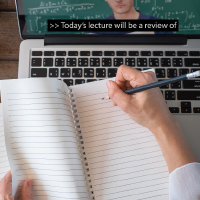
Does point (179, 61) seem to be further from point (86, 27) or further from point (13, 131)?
point (13, 131)

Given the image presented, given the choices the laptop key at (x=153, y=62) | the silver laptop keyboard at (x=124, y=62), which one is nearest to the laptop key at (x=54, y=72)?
the silver laptop keyboard at (x=124, y=62)

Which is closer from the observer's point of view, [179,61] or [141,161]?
[141,161]

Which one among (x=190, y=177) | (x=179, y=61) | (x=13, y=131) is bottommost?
(x=190, y=177)

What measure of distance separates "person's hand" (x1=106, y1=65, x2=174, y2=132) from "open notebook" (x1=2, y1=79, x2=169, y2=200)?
0.03 metres

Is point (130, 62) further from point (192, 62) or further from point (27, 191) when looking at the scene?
point (27, 191)

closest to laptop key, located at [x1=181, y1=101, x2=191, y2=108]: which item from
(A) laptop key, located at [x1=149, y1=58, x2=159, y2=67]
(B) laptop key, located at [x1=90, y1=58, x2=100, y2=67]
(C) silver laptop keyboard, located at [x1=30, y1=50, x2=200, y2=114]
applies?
(C) silver laptop keyboard, located at [x1=30, y1=50, x2=200, y2=114]

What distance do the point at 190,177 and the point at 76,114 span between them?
26 centimetres

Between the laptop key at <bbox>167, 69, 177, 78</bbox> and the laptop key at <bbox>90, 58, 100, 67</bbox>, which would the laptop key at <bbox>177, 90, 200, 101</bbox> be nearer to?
the laptop key at <bbox>167, 69, 177, 78</bbox>

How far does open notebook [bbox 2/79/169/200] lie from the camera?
1.92 feet

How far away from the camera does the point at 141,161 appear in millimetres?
628

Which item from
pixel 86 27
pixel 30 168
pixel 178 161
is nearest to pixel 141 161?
pixel 178 161

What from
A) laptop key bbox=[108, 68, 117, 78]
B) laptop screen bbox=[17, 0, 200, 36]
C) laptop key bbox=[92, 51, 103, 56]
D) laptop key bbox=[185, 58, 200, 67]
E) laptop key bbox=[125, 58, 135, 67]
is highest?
laptop screen bbox=[17, 0, 200, 36]

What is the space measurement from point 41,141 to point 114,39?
31 cm
